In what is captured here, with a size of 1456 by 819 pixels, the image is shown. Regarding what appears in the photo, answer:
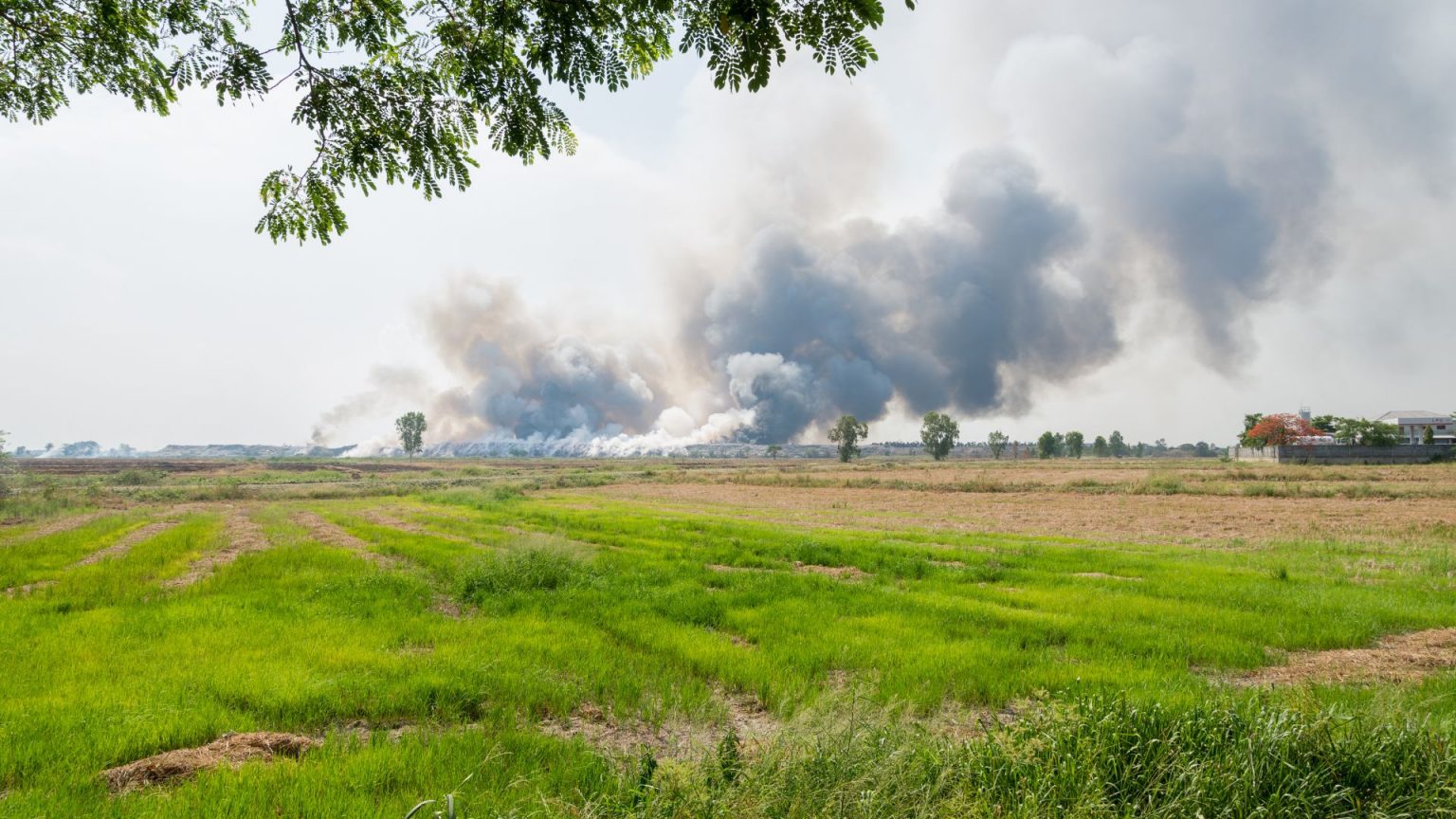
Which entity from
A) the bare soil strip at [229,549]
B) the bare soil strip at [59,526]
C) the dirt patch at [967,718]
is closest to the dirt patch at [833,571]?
the dirt patch at [967,718]

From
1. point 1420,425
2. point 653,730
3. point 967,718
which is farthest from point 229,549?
point 1420,425

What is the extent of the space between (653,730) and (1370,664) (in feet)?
32.7

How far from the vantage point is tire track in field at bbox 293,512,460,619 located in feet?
40.7

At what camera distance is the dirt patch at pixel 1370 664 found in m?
7.76

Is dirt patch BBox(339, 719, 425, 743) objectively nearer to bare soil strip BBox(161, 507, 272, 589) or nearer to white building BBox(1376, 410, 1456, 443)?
bare soil strip BBox(161, 507, 272, 589)

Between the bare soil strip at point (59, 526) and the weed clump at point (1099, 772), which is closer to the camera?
the weed clump at point (1099, 772)

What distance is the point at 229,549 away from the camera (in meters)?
21.2

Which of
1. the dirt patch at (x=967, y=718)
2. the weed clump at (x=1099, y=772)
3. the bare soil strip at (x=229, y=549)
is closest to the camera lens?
the weed clump at (x=1099, y=772)

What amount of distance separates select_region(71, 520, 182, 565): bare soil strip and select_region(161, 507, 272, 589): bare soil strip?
241 cm

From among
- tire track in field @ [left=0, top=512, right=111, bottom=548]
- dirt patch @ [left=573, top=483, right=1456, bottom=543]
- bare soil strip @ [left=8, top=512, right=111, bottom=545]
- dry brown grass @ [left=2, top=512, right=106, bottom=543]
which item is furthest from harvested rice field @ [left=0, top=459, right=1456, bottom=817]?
dry brown grass @ [left=2, top=512, right=106, bottom=543]

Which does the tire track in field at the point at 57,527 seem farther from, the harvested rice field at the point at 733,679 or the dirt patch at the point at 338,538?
the dirt patch at the point at 338,538

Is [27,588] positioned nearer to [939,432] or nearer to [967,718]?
[967,718]

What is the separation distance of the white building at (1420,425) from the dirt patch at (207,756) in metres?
210

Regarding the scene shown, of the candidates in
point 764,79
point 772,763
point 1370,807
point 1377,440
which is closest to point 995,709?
point 1370,807
